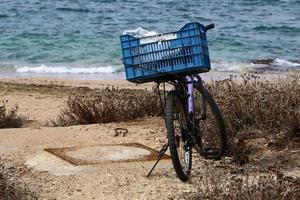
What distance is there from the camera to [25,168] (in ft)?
21.2

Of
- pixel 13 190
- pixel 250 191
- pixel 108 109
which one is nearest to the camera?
pixel 250 191

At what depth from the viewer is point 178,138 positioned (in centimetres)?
611

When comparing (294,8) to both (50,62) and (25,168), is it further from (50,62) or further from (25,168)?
(25,168)

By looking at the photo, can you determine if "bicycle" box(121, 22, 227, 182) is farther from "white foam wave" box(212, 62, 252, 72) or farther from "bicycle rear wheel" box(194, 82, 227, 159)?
"white foam wave" box(212, 62, 252, 72)

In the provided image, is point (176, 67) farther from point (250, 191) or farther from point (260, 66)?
point (260, 66)

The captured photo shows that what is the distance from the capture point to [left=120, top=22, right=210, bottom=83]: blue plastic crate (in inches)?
223

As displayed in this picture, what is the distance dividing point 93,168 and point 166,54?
4.51 feet

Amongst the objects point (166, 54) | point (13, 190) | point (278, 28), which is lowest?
point (278, 28)

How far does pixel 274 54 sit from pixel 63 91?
821 cm

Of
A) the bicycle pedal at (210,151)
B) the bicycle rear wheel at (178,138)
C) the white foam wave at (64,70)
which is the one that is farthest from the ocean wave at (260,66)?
the bicycle rear wheel at (178,138)

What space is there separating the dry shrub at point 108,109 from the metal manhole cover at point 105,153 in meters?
1.36

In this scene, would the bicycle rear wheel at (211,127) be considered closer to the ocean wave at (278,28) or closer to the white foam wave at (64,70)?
the white foam wave at (64,70)

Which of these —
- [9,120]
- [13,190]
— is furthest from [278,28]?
[13,190]

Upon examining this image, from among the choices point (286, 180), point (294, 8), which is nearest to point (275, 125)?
point (286, 180)
